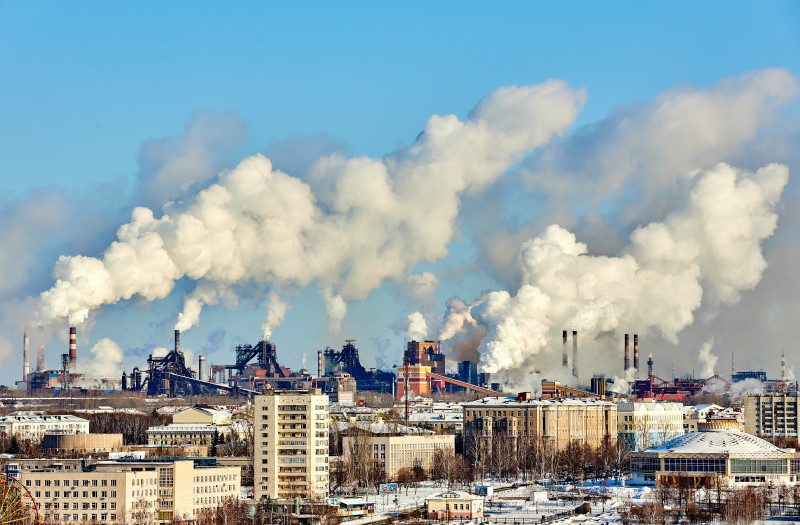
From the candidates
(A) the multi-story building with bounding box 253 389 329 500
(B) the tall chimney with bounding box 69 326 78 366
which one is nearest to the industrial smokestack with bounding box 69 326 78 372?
(B) the tall chimney with bounding box 69 326 78 366

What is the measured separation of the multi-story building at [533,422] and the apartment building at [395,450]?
5.31 meters

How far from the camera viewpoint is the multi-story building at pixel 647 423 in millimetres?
115938

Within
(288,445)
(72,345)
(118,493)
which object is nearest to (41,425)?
(72,345)

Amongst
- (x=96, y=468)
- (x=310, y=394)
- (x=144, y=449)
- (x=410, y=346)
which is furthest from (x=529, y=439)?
(x=410, y=346)

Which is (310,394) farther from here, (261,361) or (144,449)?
(261,361)

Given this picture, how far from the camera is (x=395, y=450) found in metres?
99.4

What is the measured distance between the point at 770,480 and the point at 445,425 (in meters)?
45.8

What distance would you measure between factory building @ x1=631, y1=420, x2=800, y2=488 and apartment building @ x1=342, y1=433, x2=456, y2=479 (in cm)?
1828

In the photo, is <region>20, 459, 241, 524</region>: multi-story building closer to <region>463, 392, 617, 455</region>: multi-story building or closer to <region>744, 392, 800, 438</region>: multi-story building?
<region>463, 392, 617, 455</region>: multi-story building

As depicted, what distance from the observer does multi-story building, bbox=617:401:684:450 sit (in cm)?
11594

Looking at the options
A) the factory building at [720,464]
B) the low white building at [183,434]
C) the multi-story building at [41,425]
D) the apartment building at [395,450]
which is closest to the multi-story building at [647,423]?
the apartment building at [395,450]

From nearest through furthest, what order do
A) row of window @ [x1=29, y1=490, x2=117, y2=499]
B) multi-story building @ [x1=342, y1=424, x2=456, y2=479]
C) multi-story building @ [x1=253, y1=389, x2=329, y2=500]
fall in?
row of window @ [x1=29, y1=490, x2=117, y2=499]
multi-story building @ [x1=253, y1=389, x2=329, y2=500]
multi-story building @ [x1=342, y1=424, x2=456, y2=479]

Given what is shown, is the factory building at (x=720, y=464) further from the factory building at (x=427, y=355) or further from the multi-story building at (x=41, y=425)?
the factory building at (x=427, y=355)

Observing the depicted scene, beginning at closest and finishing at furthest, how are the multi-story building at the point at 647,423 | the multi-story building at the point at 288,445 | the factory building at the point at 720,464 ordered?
the multi-story building at the point at 288,445, the factory building at the point at 720,464, the multi-story building at the point at 647,423
